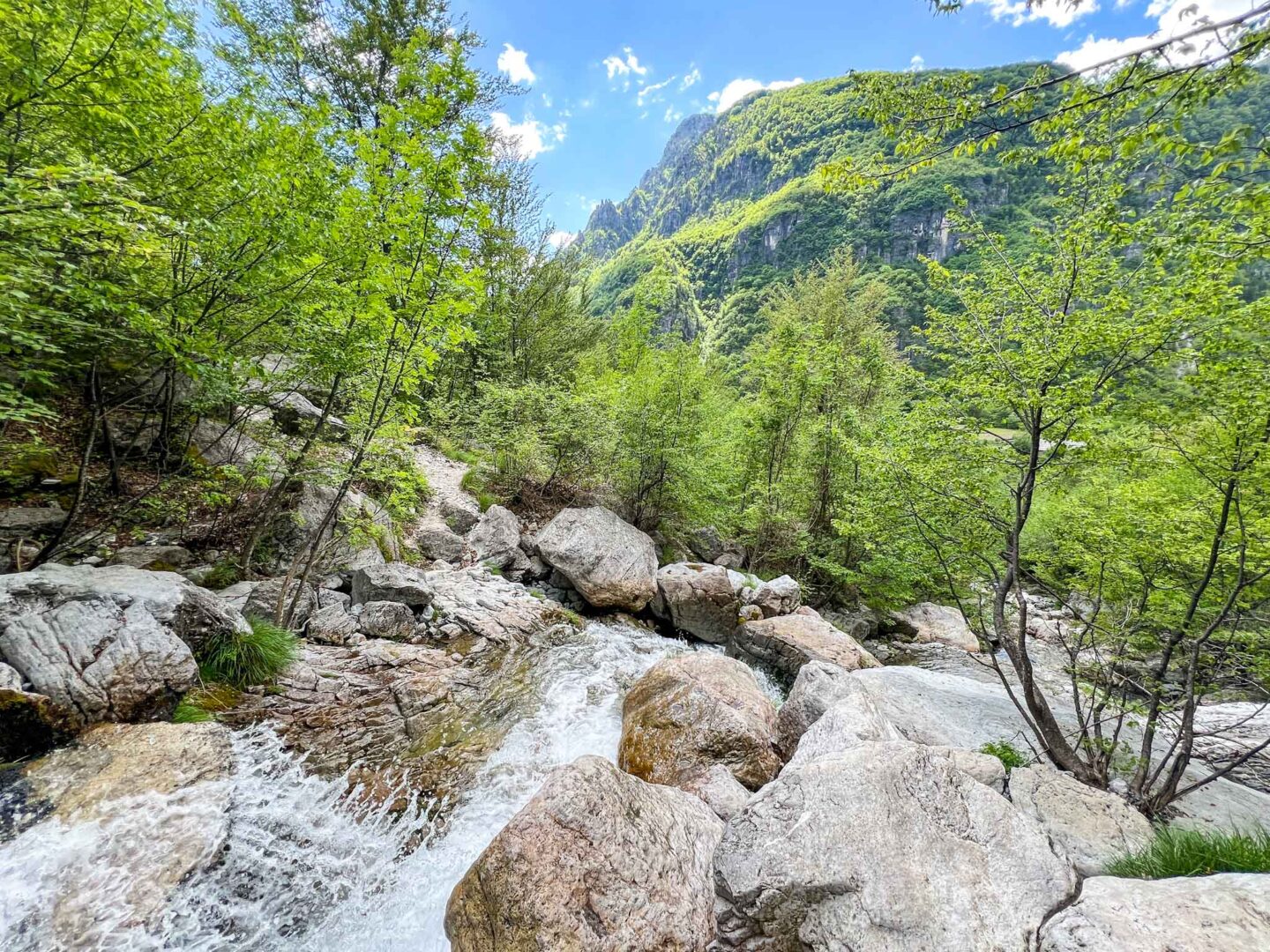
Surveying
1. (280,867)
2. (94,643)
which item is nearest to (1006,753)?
(280,867)

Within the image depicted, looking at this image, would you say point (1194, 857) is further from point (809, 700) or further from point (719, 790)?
point (719, 790)

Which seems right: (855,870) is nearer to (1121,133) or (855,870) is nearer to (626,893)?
(626,893)

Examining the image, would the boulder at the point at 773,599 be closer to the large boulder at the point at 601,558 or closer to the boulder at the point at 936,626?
the large boulder at the point at 601,558

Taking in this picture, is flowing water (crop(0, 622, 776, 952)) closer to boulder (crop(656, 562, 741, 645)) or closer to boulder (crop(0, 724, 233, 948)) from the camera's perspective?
boulder (crop(0, 724, 233, 948))

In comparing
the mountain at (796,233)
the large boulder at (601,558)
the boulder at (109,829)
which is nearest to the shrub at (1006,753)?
the large boulder at (601,558)

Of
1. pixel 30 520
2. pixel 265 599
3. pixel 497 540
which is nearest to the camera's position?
pixel 30 520

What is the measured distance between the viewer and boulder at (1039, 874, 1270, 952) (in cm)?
240

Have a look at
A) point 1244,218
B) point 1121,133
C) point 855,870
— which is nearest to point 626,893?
point 855,870

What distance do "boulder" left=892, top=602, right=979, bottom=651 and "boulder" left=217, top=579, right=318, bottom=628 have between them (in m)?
15.1

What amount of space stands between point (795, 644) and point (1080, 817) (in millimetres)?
5687

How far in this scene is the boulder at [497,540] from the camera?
11.3m

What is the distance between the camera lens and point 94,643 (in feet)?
14.0

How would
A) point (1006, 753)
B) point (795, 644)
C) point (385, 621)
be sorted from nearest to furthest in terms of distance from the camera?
point (1006, 753), point (385, 621), point (795, 644)

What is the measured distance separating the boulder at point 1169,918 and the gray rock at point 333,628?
8.19 meters
